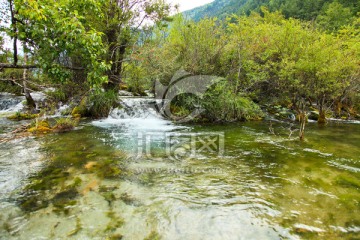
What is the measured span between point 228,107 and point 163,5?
780cm

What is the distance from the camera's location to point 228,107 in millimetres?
13188

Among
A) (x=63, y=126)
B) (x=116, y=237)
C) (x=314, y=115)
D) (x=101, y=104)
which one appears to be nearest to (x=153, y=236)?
(x=116, y=237)

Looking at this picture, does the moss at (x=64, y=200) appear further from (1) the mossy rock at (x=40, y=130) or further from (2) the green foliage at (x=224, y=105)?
(2) the green foliage at (x=224, y=105)

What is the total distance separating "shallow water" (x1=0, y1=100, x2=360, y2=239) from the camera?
3641 millimetres

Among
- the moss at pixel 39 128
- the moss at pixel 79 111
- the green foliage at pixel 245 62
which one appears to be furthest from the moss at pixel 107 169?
the moss at pixel 79 111

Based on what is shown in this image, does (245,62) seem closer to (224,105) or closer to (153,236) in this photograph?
(224,105)

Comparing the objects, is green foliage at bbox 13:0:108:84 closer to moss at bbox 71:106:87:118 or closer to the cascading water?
moss at bbox 71:106:87:118

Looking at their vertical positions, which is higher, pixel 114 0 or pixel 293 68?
pixel 114 0

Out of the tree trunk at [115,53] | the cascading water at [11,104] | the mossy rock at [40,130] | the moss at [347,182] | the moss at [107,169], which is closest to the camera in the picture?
the moss at [347,182]

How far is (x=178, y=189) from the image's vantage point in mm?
4988

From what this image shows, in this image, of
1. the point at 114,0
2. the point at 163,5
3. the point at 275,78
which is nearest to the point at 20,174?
the point at 114,0

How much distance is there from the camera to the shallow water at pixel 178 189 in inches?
143

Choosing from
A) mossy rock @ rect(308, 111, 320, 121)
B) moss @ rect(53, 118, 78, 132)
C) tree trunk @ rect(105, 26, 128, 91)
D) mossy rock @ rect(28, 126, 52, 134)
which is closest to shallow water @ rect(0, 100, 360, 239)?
mossy rock @ rect(28, 126, 52, 134)

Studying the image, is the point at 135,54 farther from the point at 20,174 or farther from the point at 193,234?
the point at 193,234
